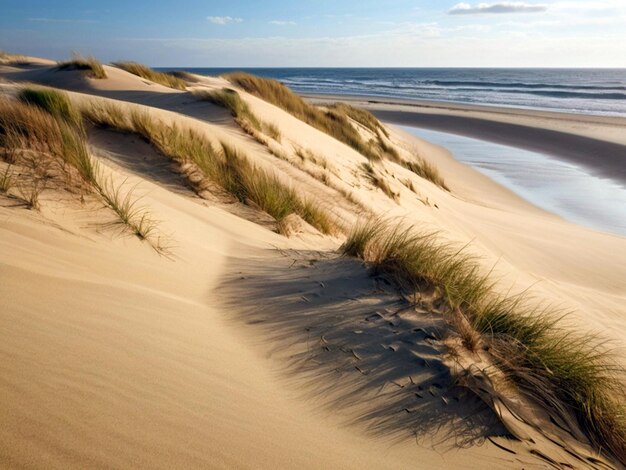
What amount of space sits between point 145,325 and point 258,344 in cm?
54

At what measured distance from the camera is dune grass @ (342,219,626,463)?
2334 mm

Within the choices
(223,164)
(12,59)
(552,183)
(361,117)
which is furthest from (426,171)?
(12,59)

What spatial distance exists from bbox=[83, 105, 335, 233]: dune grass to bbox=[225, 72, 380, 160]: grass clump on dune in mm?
6067

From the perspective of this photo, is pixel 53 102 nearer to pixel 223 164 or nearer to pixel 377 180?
pixel 223 164

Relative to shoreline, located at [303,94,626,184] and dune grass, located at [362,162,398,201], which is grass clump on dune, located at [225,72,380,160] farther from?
shoreline, located at [303,94,626,184]

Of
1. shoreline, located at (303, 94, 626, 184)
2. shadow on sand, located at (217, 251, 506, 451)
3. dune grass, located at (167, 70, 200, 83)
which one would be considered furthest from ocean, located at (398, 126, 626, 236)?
dune grass, located at (167, 70, 200, 83)

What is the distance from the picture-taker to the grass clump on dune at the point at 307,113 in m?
12.4

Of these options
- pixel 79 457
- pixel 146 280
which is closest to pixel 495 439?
pixel 79 457

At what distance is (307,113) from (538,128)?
1455 centimetres

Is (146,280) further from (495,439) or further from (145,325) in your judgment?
(495,439)

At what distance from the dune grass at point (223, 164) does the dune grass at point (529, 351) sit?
186 cm

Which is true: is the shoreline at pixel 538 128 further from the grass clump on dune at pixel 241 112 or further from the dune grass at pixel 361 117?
the grass clump on dune at pixel 241 112

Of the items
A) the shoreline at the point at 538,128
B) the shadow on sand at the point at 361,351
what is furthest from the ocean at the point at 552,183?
the shadow on sand at the point at 361,351

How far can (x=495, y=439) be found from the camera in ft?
6.77
